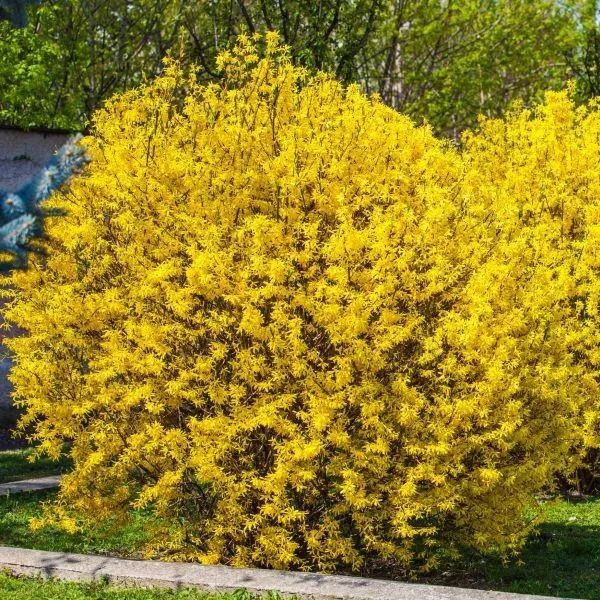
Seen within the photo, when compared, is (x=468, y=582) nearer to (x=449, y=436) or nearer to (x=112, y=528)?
(x=449, y=436)

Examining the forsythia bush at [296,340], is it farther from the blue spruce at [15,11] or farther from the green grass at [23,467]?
the blue spruce at [15,11]

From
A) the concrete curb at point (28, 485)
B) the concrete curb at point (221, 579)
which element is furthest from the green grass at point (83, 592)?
the concrete curb at point (28, 485)

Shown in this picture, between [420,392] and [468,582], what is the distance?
1417 millimetres

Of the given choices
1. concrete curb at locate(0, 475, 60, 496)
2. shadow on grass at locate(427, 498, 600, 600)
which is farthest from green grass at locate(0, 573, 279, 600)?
concrete curb at locate(0, 475, 60, 496)

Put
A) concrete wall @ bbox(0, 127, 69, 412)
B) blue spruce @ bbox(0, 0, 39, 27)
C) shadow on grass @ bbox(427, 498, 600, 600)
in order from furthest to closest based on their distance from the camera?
blue spruce @ bbox(0, 0, 39, 27) → concrete wall @ bbox(0, 127, 69, 412) → shadow on grass @ bbox(427, 498, 600, 600)

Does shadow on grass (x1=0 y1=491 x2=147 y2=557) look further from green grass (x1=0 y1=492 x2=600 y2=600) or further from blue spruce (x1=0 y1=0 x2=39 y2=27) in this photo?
blue spruce (x1=0 y1=0 x2=39 y2=27)

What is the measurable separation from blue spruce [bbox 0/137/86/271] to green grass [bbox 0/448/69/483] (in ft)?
8.84

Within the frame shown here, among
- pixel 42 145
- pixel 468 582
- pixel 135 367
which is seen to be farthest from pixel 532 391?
pixel 42 145

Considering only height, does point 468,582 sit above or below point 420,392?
below

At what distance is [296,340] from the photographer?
6.07 meters

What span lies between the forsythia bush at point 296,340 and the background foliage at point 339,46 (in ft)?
20.5

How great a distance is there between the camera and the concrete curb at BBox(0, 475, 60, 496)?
31.9 feet

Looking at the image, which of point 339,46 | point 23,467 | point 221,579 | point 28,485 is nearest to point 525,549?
point 221,579

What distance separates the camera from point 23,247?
8406 mm
